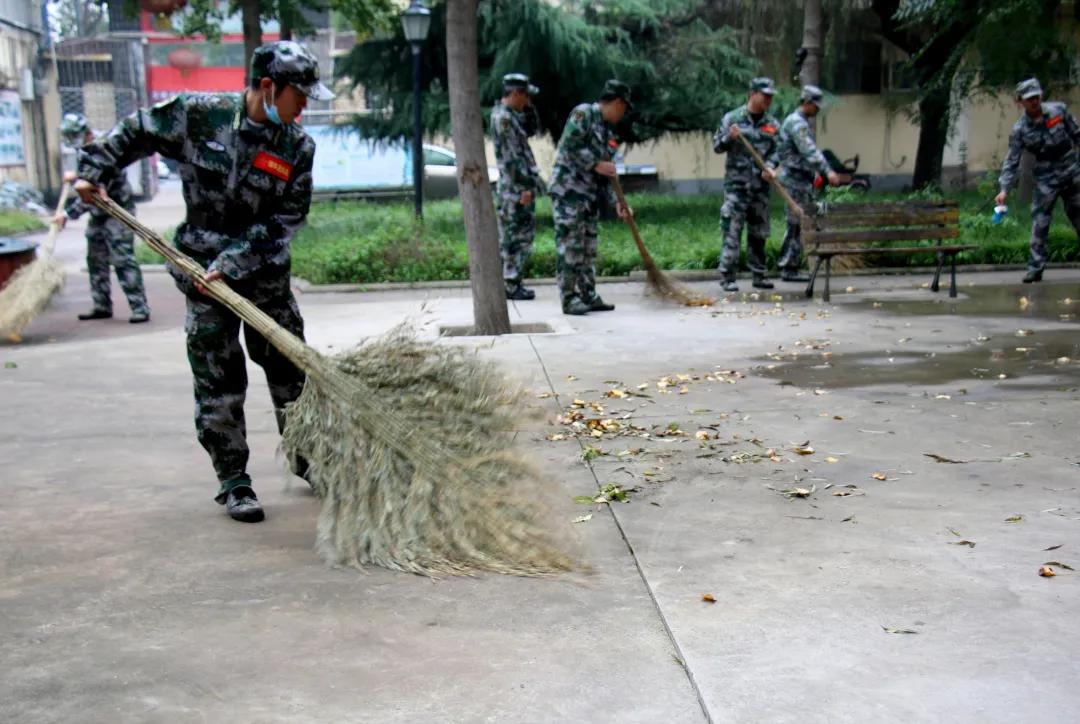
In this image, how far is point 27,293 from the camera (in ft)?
33.5

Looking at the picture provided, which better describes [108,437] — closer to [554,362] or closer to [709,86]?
[554,362]

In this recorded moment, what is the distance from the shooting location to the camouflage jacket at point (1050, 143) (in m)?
11.8

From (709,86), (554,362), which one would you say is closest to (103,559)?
(554,362)

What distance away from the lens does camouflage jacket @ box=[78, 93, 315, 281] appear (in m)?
4.72

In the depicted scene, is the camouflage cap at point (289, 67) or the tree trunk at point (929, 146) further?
the tree trunk at point (929, 146)

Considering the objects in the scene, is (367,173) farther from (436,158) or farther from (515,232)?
(515,232)

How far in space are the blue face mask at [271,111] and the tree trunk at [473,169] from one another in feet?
14.6

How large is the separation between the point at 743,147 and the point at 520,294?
275cm

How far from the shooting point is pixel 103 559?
4.46 m

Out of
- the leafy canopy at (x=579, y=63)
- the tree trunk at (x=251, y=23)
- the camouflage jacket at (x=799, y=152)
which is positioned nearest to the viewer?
the camouflage jacket at (x=799, y=152)

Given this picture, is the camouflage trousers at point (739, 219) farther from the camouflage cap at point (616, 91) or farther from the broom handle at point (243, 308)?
the broom handle at point (243, 308)

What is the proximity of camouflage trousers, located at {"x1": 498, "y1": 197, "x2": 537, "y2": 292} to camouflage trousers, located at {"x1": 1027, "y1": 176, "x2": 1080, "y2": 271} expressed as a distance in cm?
517

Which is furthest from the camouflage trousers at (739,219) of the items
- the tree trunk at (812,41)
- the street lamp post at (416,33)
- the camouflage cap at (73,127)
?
the tree trunk at (812,41)

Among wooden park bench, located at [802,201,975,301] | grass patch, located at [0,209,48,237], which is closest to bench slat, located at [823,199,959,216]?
wooden park bench, located at [802,201,975,301]
